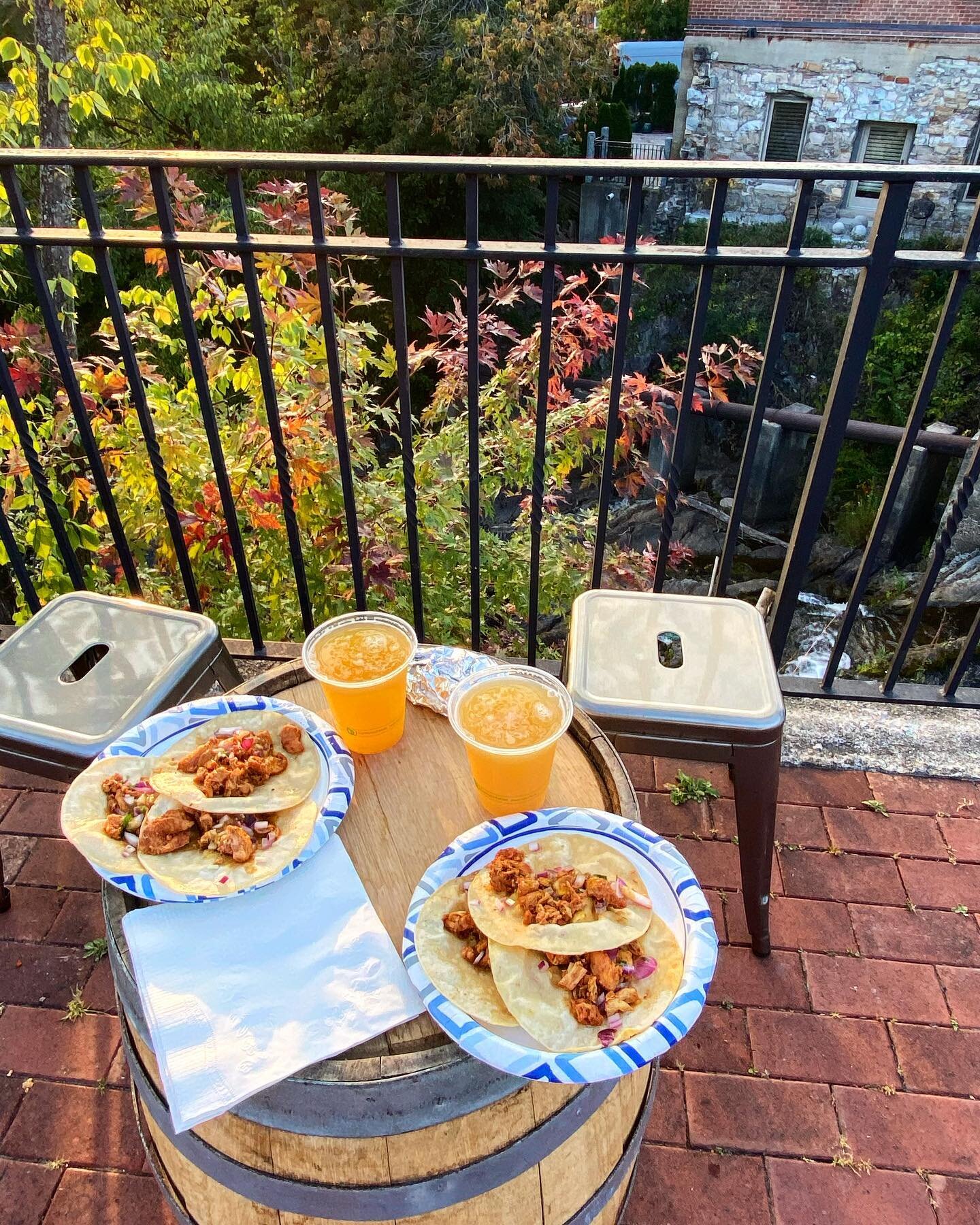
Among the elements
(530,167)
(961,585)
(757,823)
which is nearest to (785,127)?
(961,585)

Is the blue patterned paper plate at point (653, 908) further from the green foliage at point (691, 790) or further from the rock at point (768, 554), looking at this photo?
the rock at point (768, 554)

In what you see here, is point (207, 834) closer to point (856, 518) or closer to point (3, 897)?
point (3, 897)

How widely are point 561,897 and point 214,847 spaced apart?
1.61 feet

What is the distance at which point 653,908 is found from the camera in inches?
40.3

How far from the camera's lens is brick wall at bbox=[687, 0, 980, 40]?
46.1 feet

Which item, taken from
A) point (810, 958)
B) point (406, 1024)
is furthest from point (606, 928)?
point (810, 958)

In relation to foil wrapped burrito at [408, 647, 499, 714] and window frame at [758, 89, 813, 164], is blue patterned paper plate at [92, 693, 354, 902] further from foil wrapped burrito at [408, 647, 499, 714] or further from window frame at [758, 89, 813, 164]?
window frame at [758, 89, 813, 164]

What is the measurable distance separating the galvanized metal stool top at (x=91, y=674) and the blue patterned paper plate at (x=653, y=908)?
0.84 m

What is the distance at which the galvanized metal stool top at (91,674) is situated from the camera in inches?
61.5

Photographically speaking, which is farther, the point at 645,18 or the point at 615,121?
the point at 645,18

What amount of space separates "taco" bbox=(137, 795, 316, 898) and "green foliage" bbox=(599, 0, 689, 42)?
2676 centimetres

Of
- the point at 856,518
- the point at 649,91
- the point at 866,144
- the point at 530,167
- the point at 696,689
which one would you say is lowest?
the point at 856,518

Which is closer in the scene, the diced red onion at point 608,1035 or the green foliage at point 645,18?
the diced red onion at point 608,1035

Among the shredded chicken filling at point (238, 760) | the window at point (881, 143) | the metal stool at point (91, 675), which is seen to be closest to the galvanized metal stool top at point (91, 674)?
the metal stool at point (91, 675)
